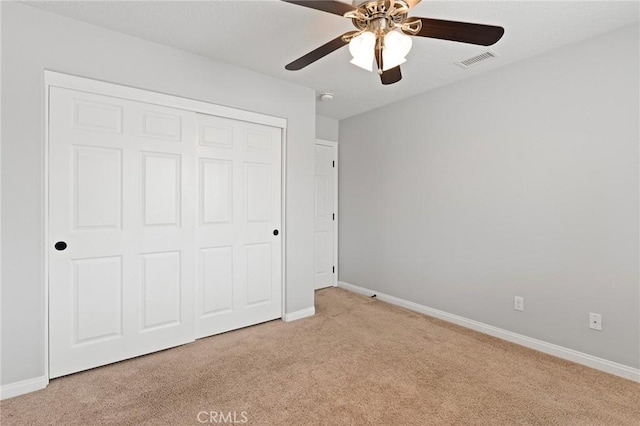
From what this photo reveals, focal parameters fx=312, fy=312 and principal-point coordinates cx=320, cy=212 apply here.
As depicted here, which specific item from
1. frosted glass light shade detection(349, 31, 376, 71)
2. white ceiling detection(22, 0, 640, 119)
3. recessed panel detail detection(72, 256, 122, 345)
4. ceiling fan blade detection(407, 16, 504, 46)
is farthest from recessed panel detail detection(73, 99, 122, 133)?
ceiling fan blade detection(407, 16, 504, 46)

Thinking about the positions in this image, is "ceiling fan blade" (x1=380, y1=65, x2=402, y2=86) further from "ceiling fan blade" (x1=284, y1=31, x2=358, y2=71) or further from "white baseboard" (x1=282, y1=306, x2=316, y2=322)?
"white baseboard" (x1=282, y1=306, x2=316, y2=322)

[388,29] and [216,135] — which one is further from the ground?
[388,29]

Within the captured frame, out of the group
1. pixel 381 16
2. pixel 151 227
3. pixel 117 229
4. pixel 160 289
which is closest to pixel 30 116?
pixel 117 229

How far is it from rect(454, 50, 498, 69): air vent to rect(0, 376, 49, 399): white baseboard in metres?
3.98

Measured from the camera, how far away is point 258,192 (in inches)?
123

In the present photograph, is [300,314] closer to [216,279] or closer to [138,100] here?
[216,279]

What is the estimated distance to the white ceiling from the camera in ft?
6.59

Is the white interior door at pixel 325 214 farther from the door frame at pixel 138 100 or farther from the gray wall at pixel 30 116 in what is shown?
the gray wall at pixel 30 116

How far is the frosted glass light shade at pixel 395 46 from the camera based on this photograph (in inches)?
62.1

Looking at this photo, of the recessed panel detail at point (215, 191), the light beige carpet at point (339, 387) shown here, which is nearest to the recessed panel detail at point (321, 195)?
the recessed panel detail at point (215, 191)

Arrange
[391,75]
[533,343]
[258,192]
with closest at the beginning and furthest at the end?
1. [391,75]
2. [533,343]
3. [258,192]

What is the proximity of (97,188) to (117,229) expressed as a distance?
1.08ft

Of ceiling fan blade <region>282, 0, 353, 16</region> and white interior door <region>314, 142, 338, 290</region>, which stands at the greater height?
ceiling fan blade <region>282, 0, 353, 16</region>

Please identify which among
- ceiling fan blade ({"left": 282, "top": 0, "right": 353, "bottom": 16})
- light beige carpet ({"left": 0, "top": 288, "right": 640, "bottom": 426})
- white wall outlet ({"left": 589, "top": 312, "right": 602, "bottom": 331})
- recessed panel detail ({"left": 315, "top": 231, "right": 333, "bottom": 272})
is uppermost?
ceiling fan blade ({"left": 282, "top": 0, "right": 353, "bottom": 16})
